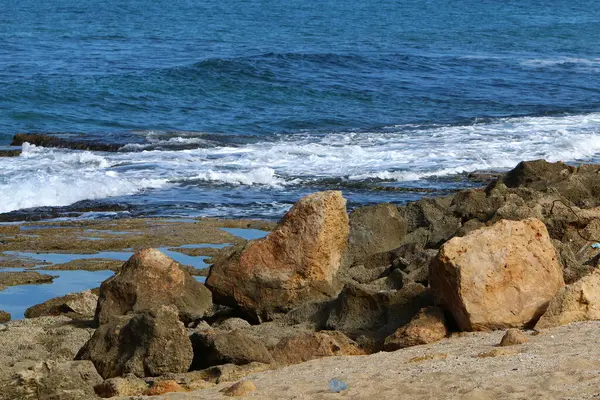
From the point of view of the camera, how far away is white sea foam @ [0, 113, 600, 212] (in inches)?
643

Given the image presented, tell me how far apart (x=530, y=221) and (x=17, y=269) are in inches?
212

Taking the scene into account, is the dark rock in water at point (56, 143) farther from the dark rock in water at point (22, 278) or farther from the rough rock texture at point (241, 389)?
the rough rock texture at point (241, 389)

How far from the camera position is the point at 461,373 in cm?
621

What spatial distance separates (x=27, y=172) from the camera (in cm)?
1745

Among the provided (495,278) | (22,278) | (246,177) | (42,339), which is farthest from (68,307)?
(246,177)

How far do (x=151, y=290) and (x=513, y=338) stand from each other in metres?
3.14

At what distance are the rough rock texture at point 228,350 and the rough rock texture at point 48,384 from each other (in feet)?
3.59

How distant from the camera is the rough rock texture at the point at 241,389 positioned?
6148mm

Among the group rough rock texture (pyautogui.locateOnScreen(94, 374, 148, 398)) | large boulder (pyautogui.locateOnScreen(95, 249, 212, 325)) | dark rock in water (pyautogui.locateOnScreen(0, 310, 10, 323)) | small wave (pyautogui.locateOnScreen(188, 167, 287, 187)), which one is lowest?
small wave (pyautogui.locateOnScreen(188, 167, 287, 187))

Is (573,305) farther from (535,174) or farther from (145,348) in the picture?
(535,174)

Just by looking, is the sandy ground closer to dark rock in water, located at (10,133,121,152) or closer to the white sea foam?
the white sea foam

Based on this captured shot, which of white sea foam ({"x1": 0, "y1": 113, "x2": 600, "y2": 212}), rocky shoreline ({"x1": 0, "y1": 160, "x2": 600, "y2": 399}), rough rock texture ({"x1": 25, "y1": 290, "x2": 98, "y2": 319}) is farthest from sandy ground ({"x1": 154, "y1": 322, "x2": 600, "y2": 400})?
white sea foam ({"x1": 0, "y1": 113, "x2": 600, "y2": 212})

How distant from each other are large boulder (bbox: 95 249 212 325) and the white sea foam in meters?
6.84

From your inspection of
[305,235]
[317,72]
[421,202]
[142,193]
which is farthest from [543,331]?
[317,72]
